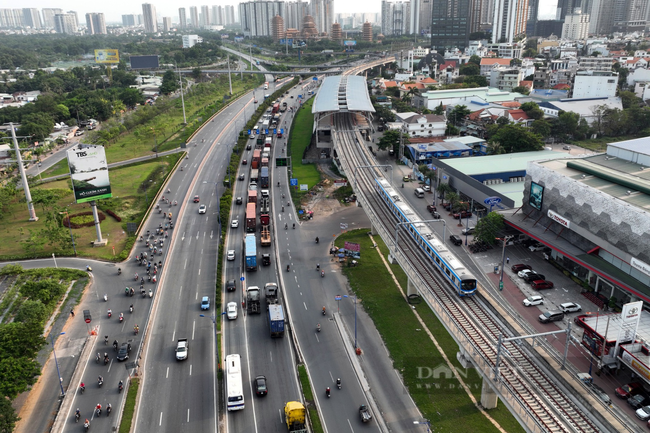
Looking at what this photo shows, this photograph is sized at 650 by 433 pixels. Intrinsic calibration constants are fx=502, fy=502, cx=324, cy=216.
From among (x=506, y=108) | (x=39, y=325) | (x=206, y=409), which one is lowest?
(x=206, y=409)

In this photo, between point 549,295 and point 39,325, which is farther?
point 549,295

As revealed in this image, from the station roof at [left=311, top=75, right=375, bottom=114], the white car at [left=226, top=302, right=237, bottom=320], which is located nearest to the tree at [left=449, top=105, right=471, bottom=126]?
the station roof at [left=311, top=75, right=375, bottom=114]

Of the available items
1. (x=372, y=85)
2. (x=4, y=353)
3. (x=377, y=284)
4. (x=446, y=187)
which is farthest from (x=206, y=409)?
(x=372, y=85)

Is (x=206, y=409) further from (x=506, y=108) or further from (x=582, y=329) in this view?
(x=506, y=108)

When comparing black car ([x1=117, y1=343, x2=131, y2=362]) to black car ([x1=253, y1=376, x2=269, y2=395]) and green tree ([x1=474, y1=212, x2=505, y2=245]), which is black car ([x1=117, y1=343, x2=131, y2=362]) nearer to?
black car ([x1=253, y1=376, x2=269, y2=395])

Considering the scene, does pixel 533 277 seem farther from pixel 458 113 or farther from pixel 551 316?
pixel 458 113
